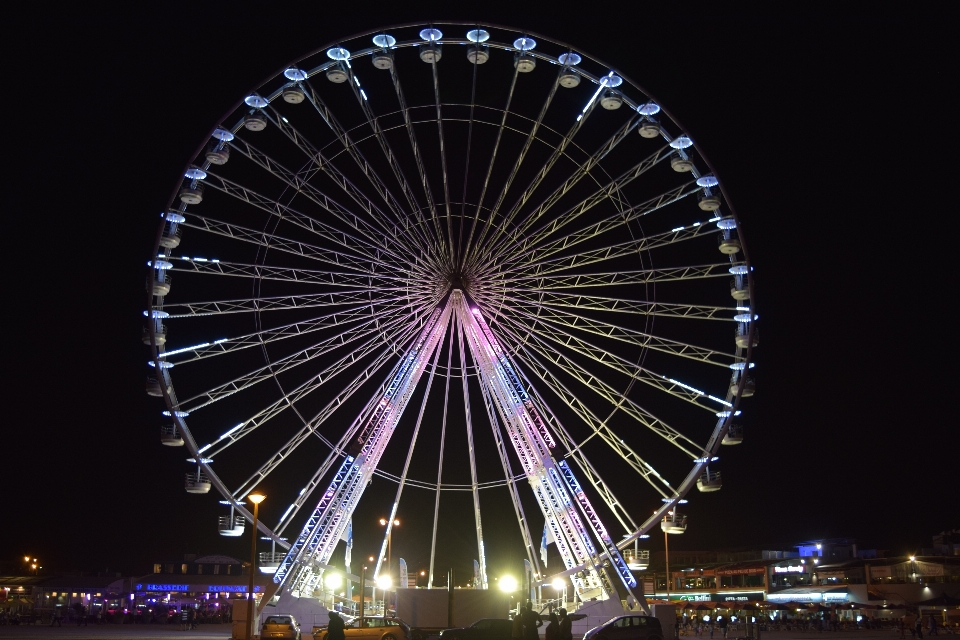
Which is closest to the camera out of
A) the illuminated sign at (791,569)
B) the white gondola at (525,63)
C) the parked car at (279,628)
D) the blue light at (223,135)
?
the parked car at (279,628)

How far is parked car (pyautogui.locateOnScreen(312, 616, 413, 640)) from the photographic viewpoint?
24.7 metres

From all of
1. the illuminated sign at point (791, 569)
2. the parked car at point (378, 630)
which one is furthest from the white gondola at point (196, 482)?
the illuminated sign at point (791, 569)

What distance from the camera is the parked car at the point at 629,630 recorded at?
83.0 feet

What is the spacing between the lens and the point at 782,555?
9062 centimetres

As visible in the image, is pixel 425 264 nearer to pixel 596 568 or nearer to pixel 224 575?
pixel 596 568

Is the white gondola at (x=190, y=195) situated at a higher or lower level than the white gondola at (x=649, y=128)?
lower

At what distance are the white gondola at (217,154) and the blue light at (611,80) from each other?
39.4 feet

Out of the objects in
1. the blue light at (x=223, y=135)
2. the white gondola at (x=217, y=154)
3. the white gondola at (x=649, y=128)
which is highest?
the white gondola at (x=649, y=128)

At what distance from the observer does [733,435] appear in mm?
30062

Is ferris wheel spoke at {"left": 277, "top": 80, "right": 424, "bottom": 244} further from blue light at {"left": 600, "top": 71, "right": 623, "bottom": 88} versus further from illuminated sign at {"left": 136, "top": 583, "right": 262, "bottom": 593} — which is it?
illuminated sign at {"left": 136, "top": 583, "right": 262, "bottom": 593}

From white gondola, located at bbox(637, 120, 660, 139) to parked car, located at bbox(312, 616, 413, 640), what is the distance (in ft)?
54.9

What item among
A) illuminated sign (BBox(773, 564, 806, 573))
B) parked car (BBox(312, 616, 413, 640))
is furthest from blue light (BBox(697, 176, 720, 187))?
illuminated sign (BBox(773, 564, 806, 573))

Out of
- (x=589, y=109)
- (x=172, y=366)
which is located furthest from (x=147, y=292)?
(x=589, y=109)

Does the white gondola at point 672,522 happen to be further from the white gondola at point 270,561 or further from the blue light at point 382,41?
the blue light at point 382,41
